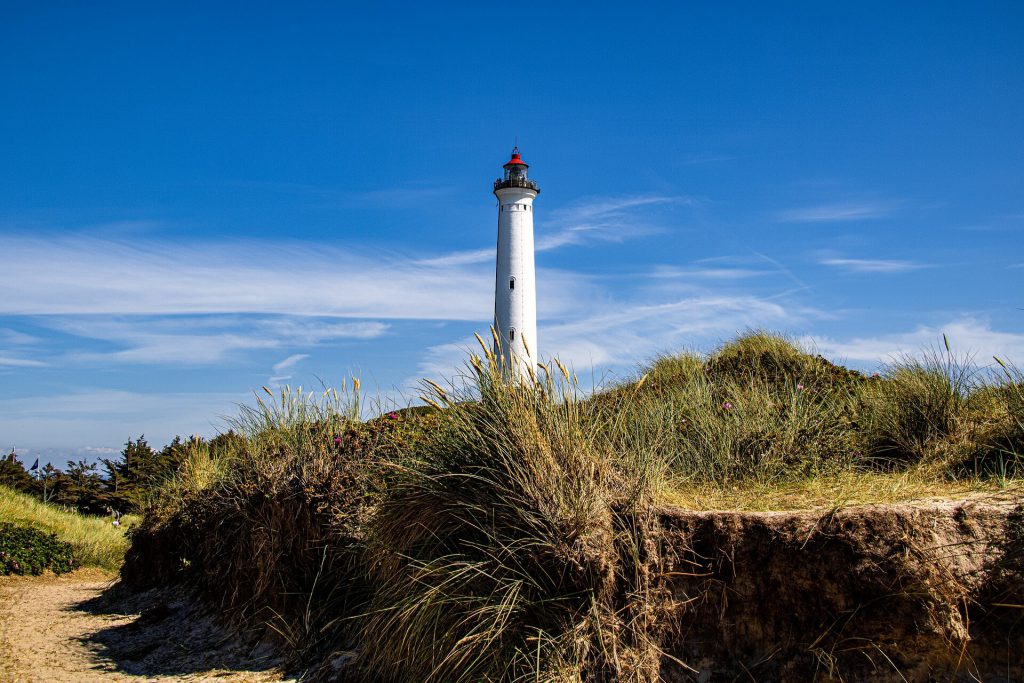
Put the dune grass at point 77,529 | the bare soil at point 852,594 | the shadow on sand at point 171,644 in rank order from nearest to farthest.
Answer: the bare soil at point 852,594, the shadow on sand at point 171,644, the dune grass at point 77,529

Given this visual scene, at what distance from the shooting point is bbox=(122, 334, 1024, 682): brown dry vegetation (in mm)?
4523

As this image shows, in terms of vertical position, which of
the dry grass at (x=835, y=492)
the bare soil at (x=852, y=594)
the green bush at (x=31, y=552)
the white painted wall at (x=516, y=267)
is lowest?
the green bush at (x=31, y=552)

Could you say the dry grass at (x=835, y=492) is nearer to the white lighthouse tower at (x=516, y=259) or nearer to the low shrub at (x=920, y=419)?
the low shrub at (x=920, y=419)

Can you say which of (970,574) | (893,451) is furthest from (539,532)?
(893,451)

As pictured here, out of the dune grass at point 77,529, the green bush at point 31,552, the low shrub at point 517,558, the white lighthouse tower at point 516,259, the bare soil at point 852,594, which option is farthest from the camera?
the white lighthouse tower at point 516,259

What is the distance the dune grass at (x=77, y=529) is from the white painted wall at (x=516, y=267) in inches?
623

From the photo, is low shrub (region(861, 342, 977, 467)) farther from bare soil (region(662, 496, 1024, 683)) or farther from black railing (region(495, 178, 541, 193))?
black railing (region(495, 178, 541, 193))

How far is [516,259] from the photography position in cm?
2917

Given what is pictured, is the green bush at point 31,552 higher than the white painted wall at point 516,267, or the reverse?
the white painted wall at point 516,267

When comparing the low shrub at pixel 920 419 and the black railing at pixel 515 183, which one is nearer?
the low shrub at pixel 920 419

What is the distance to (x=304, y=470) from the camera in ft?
22.7

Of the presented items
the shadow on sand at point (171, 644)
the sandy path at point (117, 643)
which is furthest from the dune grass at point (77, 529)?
the shadow on sand at point (171, 644)

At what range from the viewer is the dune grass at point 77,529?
13133mm

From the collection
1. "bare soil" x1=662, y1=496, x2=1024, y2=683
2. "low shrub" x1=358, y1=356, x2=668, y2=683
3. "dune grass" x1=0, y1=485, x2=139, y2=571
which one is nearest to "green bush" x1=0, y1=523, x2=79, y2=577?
"dune grass" x1=0, y1=485, x2=139, y2=571
